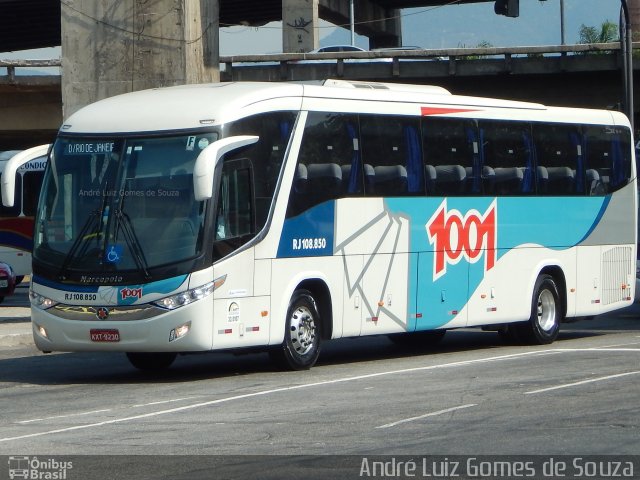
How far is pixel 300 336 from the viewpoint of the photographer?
16.8 meters

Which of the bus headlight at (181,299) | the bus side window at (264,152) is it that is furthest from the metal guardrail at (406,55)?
the bus headlight at (181,299)

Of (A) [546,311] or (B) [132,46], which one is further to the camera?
(B) [132,46]

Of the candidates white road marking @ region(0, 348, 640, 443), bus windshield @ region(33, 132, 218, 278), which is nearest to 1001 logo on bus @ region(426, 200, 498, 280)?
white road marking @ region(0, 348, 640, 443)

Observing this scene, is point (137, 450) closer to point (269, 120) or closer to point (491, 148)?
point (269, 120)

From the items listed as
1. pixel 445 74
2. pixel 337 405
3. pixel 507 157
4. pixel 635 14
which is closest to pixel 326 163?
pixel 507 157

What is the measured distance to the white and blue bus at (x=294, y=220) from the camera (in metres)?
15.6

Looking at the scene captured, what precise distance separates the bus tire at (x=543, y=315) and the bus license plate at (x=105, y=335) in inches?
297

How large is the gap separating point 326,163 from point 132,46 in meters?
8.57

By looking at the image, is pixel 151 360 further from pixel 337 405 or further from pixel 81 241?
pixel 337 405

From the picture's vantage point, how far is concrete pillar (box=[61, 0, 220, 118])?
2452 centimetres

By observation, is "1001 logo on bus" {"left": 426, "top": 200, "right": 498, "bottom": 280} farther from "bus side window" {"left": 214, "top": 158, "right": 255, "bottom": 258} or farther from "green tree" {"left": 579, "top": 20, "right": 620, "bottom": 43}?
"green tree" {"left": 579, "top": 20, "right": 620, "bottom": 43}

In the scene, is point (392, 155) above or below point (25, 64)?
below

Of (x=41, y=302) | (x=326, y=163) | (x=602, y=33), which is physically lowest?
(x=41, y=302)

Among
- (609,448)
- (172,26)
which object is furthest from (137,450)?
(172,26)
